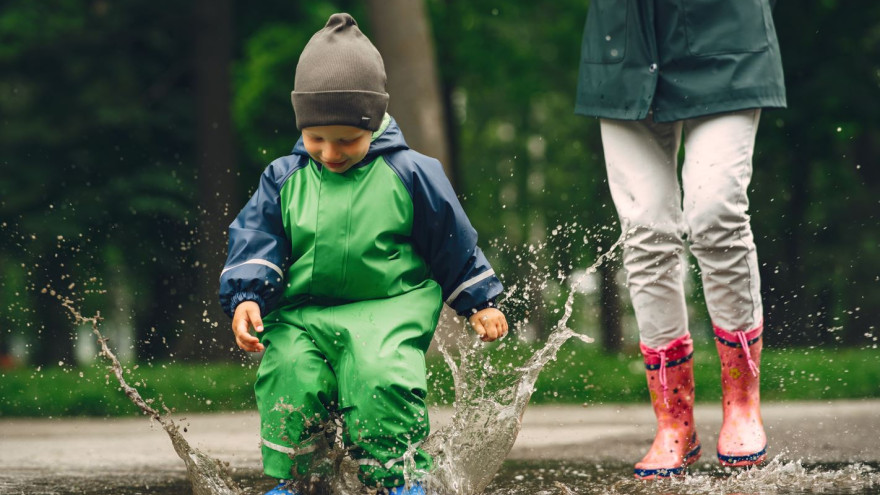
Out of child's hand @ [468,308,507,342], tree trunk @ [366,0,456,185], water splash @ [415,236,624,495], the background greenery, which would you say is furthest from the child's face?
the background greenery

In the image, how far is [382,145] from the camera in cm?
354

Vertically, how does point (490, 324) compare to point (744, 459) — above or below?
above

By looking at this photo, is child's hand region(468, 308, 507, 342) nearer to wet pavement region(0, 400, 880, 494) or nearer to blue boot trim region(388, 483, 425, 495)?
blue boot trim region(388, 483, 425, 495)

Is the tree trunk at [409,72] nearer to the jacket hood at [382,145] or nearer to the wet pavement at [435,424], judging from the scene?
the wet pavement at [435,424]

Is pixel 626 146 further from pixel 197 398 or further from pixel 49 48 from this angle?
pixel 49 48

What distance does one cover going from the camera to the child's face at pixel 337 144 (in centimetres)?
342

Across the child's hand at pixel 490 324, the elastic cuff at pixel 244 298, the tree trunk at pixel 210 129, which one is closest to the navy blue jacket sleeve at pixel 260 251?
the elastic cuff at pixel 244 298

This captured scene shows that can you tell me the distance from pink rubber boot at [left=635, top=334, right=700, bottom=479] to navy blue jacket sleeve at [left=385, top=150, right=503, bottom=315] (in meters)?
0.85

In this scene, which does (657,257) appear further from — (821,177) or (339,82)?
(821,177)

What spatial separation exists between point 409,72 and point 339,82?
7484 mm

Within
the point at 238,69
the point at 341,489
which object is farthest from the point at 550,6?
the point at 341,489

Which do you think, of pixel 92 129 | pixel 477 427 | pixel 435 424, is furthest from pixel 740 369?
pixel 92 129

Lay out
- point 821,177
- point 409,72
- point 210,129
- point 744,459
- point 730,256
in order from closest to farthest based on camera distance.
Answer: point 744,459 → point 730,256 → point 409,72 → point 210,129 → point 821,177

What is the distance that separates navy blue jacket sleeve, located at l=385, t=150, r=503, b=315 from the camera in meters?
3.51
